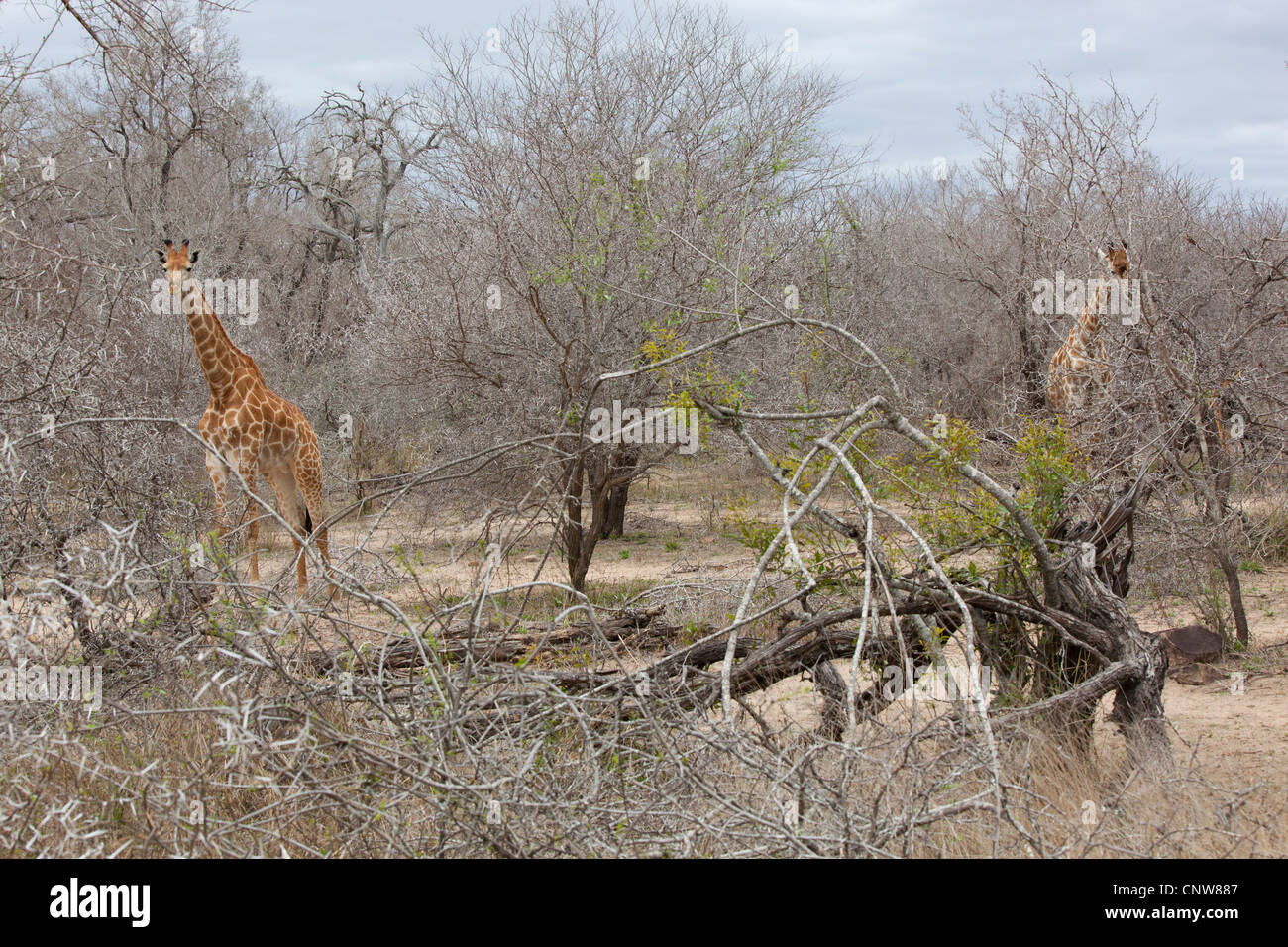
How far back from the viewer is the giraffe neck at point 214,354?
880 centimetres

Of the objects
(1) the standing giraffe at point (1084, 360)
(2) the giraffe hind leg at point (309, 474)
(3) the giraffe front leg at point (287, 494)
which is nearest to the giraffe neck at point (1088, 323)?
(1) the standing giraffe at point (1084, 360)

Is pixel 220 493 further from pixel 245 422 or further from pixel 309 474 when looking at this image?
pixel 309 474

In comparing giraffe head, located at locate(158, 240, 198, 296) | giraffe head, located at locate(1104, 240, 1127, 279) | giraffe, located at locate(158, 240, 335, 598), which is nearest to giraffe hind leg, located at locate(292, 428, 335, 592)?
giraffe, located at locate(158, 240, 335, 598)

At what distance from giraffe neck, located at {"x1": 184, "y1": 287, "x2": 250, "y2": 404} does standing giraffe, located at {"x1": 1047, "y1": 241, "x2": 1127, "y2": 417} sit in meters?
6.42

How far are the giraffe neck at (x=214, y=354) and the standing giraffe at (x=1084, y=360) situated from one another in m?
6.42

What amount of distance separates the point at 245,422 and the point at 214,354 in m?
0.64

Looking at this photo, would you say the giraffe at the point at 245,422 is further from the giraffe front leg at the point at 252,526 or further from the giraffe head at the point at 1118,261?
the giraffe head at the point at 1118,261

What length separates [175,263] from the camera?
8258mm

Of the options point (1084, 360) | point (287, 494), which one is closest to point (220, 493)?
point (287, 494)

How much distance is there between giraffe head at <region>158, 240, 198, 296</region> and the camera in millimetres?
8192

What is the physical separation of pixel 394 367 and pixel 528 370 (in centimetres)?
155

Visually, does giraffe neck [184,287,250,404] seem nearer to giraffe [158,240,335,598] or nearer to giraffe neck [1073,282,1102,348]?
giraffe [158,240,335,598]
